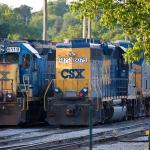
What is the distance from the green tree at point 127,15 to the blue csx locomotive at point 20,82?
10831mm

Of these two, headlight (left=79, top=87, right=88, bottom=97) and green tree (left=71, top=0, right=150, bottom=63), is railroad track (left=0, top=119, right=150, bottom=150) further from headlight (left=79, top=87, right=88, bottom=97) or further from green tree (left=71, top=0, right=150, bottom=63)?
green tree (left=71, top=0, right=150, bottom=63)

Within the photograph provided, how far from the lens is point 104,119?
27.8m

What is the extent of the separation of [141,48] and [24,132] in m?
9.46

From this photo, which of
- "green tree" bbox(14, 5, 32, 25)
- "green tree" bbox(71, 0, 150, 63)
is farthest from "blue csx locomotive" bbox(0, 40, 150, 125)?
"green tree" bbox(14, 5, 32, 25)

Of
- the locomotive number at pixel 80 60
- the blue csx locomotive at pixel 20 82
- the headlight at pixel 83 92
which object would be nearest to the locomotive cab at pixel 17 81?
the blue csx locomotive at pixel 20 82

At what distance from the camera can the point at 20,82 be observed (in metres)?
26.6

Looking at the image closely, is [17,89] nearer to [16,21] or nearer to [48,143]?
[48,143]

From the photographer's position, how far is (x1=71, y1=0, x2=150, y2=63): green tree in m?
14.4

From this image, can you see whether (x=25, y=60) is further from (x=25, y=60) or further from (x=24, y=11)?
(x=24, y=11)

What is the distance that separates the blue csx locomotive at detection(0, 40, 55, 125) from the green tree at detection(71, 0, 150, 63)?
1083 cm

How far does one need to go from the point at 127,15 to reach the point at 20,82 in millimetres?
12720

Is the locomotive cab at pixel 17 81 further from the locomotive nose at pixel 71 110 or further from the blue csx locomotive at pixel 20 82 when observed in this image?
the locomotive nose at pixel 71 110

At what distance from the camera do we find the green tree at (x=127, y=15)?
1442cm

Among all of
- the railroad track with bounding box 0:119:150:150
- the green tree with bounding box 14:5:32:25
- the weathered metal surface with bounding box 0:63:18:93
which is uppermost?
the green tree with bounding box 14:5:32:25
